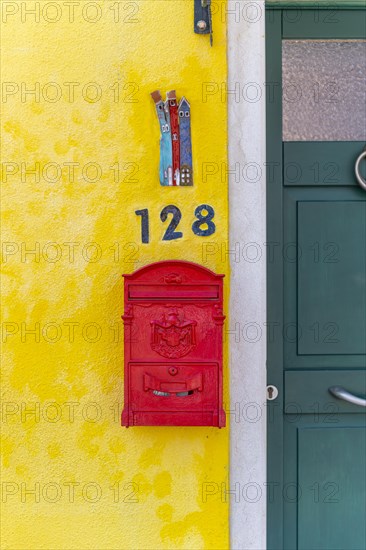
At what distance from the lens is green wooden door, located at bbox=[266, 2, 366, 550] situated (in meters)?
1.92

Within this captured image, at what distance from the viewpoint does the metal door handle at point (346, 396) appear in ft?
6.14

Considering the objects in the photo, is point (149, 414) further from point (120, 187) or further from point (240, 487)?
point (120, 187)

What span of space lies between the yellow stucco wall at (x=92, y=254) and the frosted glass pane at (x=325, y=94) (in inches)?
14.4

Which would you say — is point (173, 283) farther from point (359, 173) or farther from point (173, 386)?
point (359, 173)

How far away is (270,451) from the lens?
6.35 feet

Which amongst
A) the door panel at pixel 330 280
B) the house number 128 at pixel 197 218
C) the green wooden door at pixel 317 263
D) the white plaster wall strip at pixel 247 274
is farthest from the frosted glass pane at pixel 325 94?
the house number 128 at pixel 197 218

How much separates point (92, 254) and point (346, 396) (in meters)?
1.29

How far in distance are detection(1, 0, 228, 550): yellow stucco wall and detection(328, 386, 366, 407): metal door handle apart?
529 millimetres

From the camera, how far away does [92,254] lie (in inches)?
71.9

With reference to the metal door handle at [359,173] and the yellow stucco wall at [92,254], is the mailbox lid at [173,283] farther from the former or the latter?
the metal door handle at [359,173]

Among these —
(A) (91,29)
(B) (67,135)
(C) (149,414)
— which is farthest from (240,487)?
(A) (91,29)

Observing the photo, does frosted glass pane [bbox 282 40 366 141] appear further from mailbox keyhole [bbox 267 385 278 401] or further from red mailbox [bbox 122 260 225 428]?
mailbox keyhole [bbox 267 385 278 401]

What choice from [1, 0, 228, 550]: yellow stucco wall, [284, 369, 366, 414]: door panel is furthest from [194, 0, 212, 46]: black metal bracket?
[284, 369, 366, 414]: door panel

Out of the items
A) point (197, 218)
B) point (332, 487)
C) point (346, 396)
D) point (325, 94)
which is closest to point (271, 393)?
point (346, 396)
